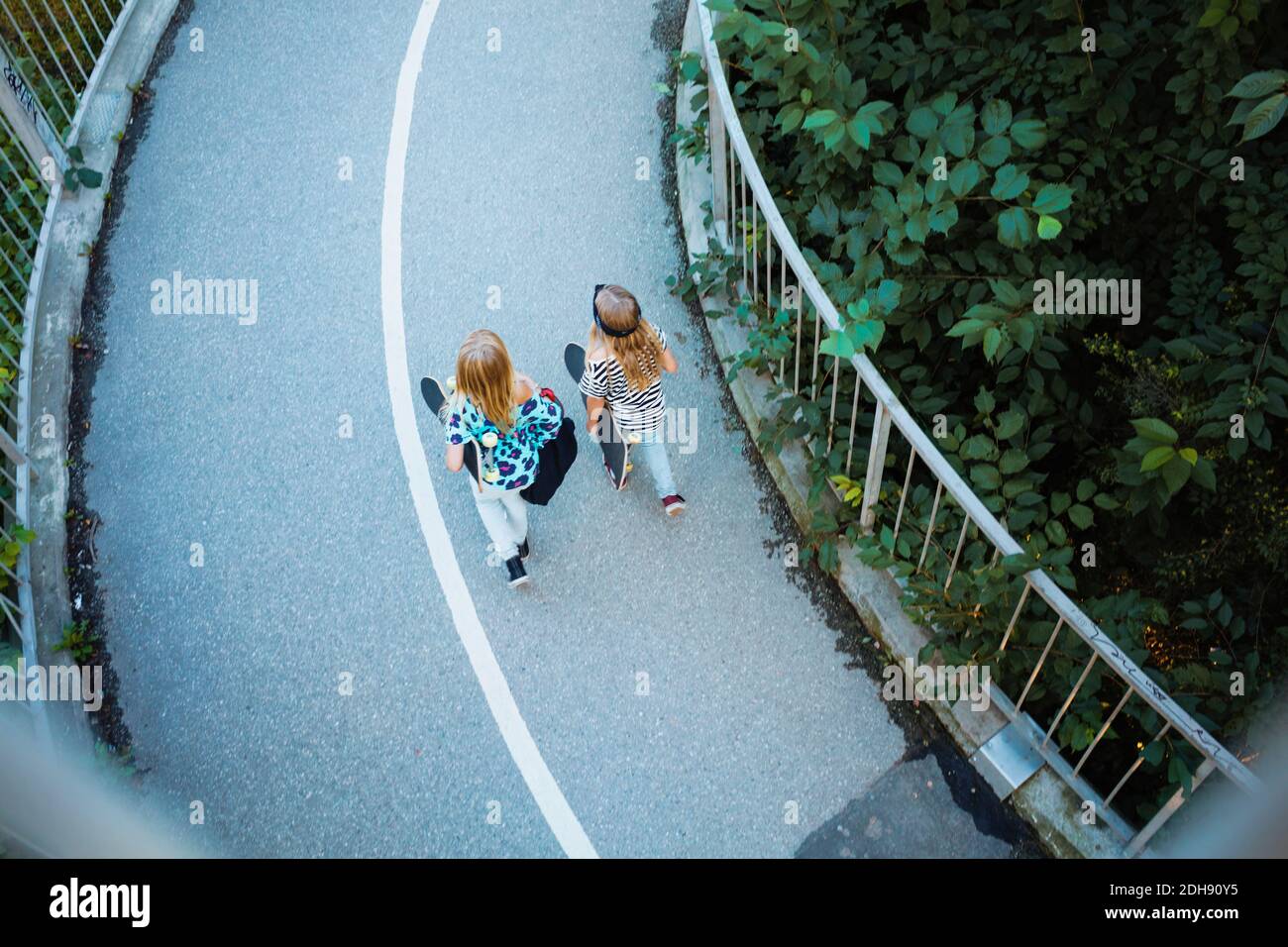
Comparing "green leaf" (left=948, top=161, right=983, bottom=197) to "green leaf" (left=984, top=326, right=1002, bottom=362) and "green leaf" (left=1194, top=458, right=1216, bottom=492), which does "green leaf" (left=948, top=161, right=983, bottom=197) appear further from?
"green leaf" (left=1194, top=458, right=1216, bottom=492)

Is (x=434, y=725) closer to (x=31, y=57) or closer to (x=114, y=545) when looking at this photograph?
(x=114, y=545)

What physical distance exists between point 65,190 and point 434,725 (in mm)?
5600

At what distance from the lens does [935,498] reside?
19.2ft

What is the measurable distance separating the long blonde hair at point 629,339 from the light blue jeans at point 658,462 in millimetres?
464

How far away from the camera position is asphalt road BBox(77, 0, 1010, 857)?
602 centimetres

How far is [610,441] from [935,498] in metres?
2.18

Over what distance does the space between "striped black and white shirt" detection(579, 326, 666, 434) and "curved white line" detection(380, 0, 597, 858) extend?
1538 millimetres

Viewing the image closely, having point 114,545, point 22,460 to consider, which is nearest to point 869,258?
→ point 114,545

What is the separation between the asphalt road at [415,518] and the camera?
19.8 feet

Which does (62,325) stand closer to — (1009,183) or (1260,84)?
(1009,183)

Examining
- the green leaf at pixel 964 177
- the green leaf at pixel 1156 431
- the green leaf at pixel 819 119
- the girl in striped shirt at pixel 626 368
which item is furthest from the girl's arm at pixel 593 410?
the green leaf at pixel 1156 431

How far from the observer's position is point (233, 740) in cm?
621
